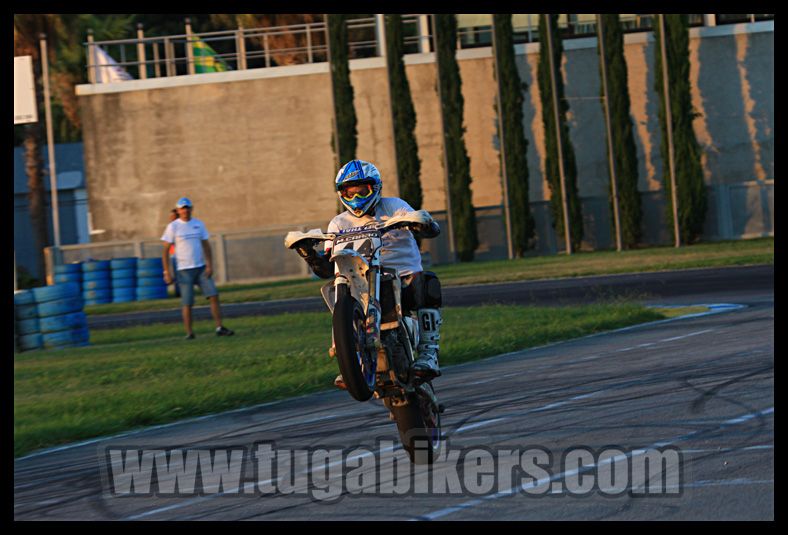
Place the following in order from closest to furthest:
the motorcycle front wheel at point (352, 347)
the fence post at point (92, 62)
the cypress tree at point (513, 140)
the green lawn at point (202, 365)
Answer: the motorcycle front wheel at point (352, 347), the green lawn at point (202, 365), the cypress tree at point (513, 140), the fence post at point (92, 62)

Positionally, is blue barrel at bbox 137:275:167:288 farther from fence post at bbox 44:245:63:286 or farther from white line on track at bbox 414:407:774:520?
white line on track at bbox 414:407:774:520

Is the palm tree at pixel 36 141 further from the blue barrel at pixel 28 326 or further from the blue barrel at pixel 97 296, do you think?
the blue barrel at pixel 28 326

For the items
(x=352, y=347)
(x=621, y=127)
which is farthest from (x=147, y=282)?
(x=352, y=347)

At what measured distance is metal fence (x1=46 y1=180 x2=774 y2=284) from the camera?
40000mm

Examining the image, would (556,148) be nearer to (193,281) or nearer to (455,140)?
(455,140)

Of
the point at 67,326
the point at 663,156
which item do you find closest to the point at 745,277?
the point at 67,326

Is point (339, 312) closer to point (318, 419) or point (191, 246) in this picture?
point (318, 419)

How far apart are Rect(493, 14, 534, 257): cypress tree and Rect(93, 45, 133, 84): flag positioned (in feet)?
42.6

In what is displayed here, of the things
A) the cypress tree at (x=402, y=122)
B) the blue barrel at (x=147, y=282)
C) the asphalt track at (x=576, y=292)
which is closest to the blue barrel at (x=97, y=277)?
the blue barrel at (x=147, y=282)

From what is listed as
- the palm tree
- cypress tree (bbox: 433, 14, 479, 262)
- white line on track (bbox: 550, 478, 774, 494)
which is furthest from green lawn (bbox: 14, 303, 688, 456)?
the palm tree

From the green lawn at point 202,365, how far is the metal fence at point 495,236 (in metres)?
17.8

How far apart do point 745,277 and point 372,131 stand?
20457 mm

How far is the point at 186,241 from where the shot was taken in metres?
18.6

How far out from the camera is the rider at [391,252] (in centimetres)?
833
